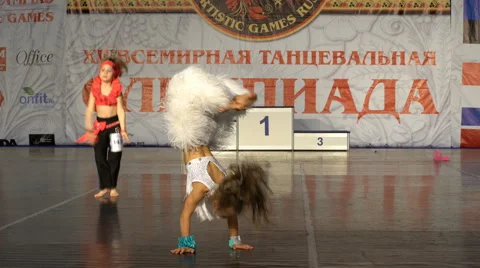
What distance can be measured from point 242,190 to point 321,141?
500 inches

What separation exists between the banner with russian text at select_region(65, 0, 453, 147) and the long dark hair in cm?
1415

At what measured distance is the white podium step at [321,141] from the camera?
18469 mm

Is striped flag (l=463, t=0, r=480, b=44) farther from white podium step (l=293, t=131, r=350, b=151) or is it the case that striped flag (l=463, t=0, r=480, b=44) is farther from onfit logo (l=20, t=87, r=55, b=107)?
onfit logo (l=20, t=87, r=55, b=107)

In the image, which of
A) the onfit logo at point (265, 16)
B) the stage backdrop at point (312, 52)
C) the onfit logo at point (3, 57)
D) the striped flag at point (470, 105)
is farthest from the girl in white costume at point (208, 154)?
the onfit logo at point (3, 57)

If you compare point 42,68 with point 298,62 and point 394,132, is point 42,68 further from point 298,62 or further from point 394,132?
point 394,132

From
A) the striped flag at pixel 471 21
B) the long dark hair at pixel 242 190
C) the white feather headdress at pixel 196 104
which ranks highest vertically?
the striped flag at pixel 471 21

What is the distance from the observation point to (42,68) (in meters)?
20.7

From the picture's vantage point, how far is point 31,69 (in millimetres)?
20719

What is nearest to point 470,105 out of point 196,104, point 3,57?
point 3,57

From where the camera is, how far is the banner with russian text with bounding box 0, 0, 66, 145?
809 inches

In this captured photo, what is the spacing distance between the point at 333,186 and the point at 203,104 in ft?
16.0

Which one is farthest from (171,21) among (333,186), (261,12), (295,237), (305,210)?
(295,237)

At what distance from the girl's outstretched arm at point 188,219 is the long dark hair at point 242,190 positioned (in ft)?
0.44

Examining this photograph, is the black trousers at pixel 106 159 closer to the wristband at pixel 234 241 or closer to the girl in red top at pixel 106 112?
the girl in red top at pixel 106 112
